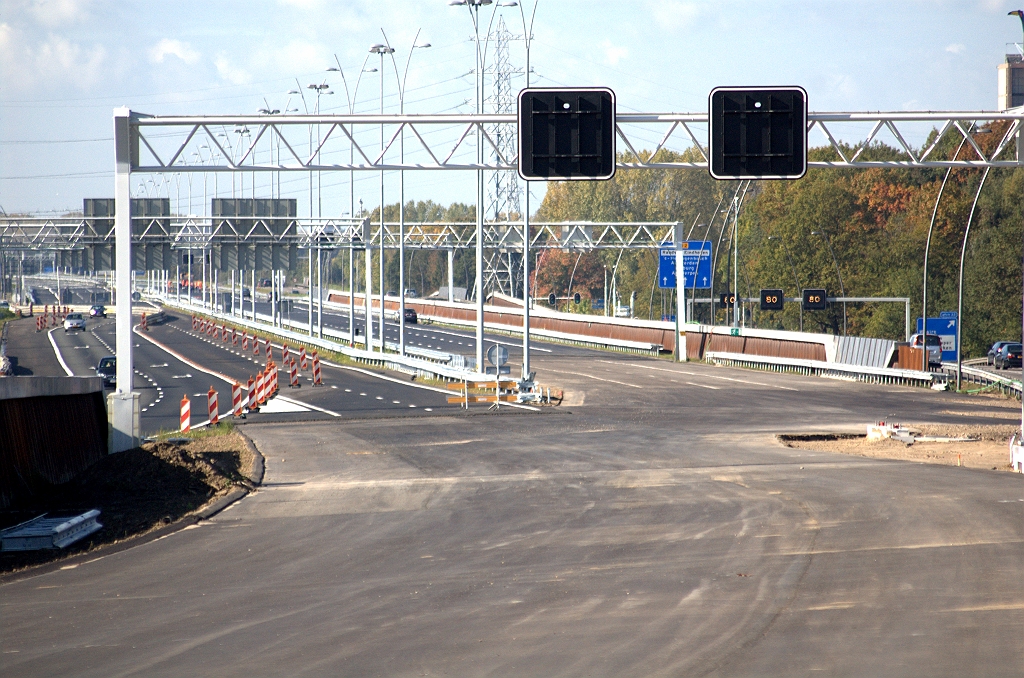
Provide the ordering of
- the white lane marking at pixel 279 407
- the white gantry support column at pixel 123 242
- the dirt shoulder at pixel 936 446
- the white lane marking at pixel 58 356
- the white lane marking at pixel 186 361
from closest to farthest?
the white gantry support column at pixel 123 242, the dirt shoulder at pixel 936 446, the white lane marking at pixel 279 407, the white lane marking at pixel 186 361, the white lane marking at pixel 58 356

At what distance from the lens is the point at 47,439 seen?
61.8ft

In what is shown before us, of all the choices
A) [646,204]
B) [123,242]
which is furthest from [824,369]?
[646,204]

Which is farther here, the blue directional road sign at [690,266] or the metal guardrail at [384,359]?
the blue directional road sign at [690,266]

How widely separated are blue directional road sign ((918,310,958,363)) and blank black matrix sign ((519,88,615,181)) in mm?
29273

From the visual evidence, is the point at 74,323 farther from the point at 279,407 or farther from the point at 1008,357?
the point at 1008,357

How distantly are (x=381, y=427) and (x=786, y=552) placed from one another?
18.2m

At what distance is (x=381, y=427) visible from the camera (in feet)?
98.0

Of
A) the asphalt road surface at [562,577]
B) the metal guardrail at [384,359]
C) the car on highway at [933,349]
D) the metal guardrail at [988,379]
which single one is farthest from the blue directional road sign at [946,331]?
the asphalt road surface at [562,577]

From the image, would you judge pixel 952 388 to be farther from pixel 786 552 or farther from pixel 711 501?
pixel 786 552

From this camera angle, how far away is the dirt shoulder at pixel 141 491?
15172mm

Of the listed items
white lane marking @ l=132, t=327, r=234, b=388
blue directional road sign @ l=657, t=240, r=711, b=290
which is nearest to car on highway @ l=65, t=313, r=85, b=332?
white lane marking @ l=132, t=327, r=234, b=388

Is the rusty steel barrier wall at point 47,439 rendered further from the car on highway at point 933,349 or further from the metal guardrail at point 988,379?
the car on highway at point 933,349

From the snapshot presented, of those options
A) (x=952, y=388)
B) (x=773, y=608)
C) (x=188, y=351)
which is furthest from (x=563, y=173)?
(x=188, y=351)

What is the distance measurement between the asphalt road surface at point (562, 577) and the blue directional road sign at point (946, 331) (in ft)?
86.7
